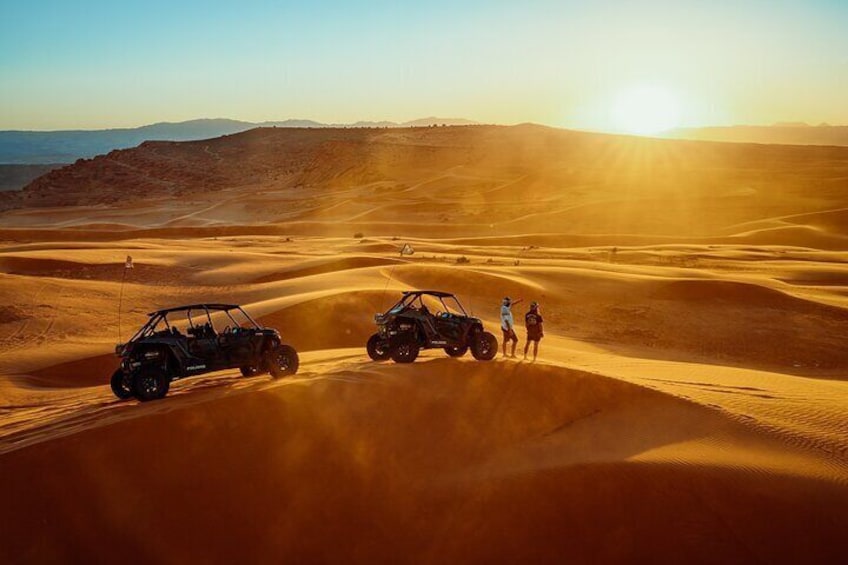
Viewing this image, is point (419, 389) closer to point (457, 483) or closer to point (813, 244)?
point (457, 483)

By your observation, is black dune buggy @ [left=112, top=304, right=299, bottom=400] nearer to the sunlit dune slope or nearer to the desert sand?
the desert sand

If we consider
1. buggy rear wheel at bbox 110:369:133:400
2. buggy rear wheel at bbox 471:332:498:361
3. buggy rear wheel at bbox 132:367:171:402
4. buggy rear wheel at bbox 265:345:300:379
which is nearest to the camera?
buggy rear wheel at bbox 132:367:171:402

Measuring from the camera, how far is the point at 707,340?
20.6 m

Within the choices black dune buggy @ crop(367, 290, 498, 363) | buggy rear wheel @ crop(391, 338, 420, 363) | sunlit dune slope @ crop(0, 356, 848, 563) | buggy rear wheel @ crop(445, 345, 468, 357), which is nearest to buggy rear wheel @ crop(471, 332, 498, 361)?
black dune buggy @ crop(367, 290, 498, 363)

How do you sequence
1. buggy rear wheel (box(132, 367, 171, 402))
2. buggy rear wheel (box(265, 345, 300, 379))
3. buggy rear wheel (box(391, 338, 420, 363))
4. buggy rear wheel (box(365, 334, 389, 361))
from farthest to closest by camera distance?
buggy rear wheel (box(365, 334, 389, 361)) → buggy rear wheel (box(391, 338, 420, 363)) → buggy rear wheel (box(265, 345, 300, 379)) → buggy rear wheel (box(132, 367, 171, 402))

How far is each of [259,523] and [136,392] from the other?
3702 mm

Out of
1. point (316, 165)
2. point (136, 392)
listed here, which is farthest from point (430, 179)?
point (136, 392)

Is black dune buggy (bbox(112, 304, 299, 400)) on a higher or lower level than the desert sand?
higher

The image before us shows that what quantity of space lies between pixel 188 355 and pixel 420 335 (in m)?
3.98

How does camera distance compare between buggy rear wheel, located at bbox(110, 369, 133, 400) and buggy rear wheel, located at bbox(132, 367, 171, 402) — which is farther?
buggy rear wheel, located at bbox(110, 369, 133, 400)

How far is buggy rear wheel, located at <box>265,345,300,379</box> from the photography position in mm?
11273

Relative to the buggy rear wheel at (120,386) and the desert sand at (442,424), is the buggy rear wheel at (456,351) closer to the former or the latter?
the desert sand at (442,424)

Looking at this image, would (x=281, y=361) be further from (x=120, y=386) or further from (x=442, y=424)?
(x=442, y=424)

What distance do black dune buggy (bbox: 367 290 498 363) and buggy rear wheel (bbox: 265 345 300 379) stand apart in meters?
1.55
